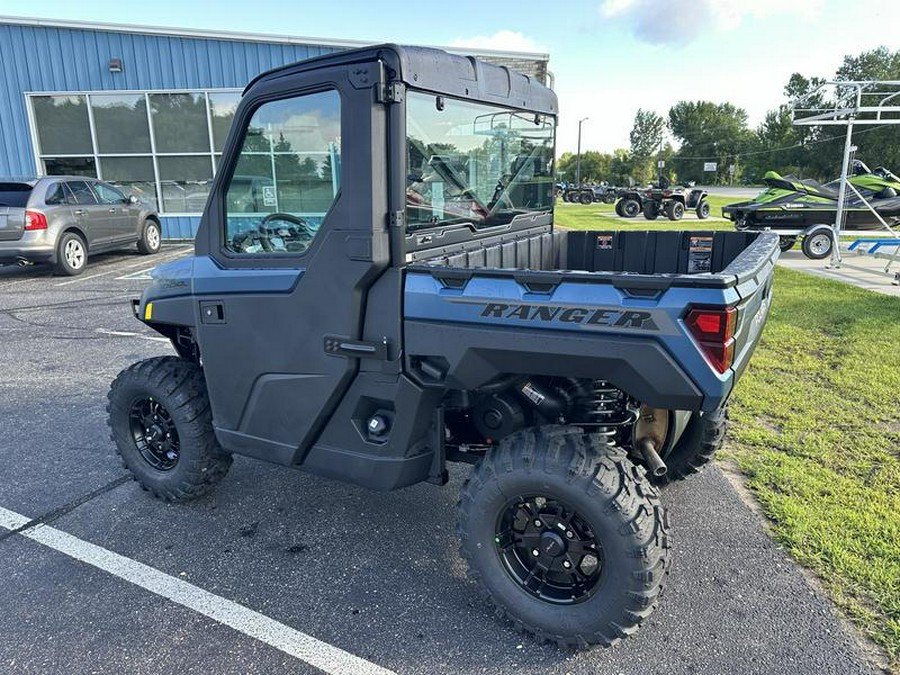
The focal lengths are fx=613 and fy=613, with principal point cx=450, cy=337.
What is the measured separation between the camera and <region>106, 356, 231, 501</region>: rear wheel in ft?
10.6

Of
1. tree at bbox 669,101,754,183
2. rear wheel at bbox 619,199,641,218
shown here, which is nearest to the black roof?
rear wheel at bbox 619,199,641,218

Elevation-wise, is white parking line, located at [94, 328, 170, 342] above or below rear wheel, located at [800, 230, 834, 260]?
below

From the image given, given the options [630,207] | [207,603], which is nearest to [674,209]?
[630,207]

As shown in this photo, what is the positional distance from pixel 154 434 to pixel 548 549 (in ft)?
7.68

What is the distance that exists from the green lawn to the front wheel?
104 cm

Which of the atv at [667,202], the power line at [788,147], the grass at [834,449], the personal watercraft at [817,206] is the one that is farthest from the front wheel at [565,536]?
the power line at [788,147]

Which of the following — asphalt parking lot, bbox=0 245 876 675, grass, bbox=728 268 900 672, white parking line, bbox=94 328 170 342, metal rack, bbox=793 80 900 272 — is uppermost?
metal rack, bbox=793 80 900 272

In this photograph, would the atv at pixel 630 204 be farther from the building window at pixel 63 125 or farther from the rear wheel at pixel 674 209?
the building window at pixel 63 125

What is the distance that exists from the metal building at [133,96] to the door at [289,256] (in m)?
11.9

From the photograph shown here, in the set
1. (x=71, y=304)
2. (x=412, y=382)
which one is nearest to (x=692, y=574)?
(x=412, y=382)

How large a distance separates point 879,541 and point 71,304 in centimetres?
942

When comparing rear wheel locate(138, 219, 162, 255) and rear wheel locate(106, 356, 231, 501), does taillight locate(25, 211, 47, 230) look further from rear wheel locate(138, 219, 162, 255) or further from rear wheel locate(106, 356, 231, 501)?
rear wheel locate(106, 356, 231, 501)

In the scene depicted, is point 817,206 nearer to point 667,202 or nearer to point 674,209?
point 674,209

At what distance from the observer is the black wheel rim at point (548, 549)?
237 cm
